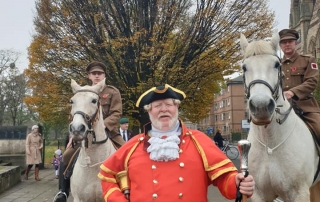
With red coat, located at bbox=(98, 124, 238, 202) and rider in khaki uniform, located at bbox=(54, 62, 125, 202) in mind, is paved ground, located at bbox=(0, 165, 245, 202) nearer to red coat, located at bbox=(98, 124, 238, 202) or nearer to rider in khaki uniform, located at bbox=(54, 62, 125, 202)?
rider in khaki uniform, located at bbox=(54, 62, 125, 202)

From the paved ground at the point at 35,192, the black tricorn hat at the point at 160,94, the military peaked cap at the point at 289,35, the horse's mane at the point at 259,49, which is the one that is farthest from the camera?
the paved ground at the point at 35,192

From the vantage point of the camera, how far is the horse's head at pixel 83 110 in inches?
178

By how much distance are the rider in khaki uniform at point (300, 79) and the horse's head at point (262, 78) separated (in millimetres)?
848

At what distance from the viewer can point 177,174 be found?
2.97m

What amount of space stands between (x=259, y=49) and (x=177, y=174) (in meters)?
1.85

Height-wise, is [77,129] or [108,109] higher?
[108,109]

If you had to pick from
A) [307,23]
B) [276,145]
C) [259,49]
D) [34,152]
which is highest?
[307,23]

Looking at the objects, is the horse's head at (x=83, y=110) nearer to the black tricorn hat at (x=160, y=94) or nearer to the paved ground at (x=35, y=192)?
the black tricorn hat at (x=160, y=94)

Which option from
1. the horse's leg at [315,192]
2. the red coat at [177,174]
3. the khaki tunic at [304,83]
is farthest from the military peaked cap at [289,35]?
the red coat at [177,174]

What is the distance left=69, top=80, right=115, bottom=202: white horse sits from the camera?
4938 mm

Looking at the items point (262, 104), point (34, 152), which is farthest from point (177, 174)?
point (34, 152)

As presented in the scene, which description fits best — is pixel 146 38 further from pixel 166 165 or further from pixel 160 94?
pixel 166 165

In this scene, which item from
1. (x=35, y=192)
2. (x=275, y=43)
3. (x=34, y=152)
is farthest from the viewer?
(x=34, y=152)

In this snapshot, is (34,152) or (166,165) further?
(34,152)
